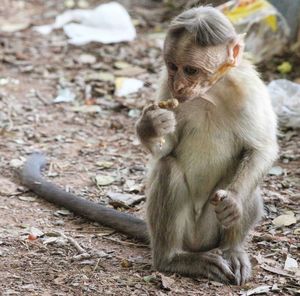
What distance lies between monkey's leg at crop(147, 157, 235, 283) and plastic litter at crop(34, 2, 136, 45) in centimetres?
475

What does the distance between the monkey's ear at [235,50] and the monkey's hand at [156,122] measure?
0.51 meters

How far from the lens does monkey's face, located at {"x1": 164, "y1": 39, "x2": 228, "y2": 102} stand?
199 inches

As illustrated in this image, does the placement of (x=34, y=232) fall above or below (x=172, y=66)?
below

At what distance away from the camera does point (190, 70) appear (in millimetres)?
5102

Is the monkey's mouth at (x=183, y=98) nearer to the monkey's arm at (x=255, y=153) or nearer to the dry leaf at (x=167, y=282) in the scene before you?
the monkey's arm at (x=255, y=153)

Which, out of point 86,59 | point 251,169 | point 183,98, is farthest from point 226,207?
point 86,59

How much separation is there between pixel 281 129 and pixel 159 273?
2.80 metres

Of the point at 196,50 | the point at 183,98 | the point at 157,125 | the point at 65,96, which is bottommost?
the point at 65,96

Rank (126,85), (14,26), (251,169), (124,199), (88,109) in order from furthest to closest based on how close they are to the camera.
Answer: (14,26) < (126,85) < (88,109) < (124,199) < (251,169)

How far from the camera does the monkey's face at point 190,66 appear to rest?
5047mm

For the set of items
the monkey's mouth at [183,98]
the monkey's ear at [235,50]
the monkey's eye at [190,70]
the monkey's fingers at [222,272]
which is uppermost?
the monkey's ear at [235,50]

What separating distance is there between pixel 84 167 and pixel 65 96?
1.67m

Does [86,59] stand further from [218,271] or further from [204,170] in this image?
[218,271]

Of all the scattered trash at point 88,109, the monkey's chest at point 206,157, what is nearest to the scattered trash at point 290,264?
the monkey's chest at point 206,157
